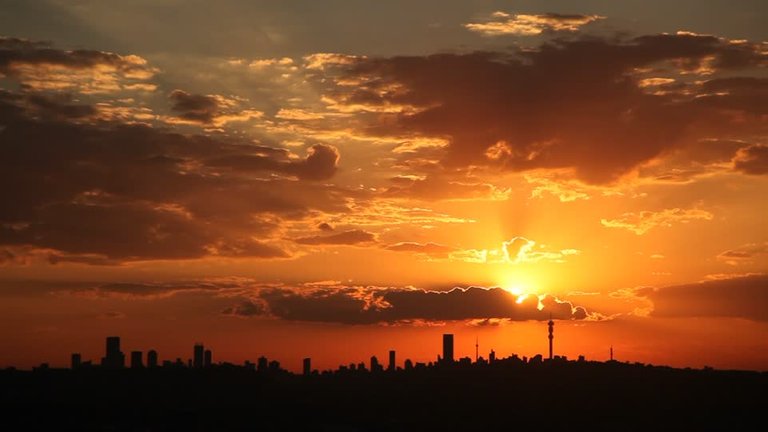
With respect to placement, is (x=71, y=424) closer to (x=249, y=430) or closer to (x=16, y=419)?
(x=16, y=419)

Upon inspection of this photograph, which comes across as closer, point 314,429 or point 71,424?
point 71,424

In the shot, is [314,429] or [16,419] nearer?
[16,419]

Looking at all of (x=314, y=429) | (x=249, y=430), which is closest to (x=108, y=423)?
(x=249, y=430)

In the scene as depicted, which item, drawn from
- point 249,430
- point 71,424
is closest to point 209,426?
point 249,430

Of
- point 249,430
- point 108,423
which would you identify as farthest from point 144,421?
point 249,430

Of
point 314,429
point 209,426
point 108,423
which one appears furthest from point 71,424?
point 314,429

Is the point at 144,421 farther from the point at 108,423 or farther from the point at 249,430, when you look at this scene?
the point at 249,430
